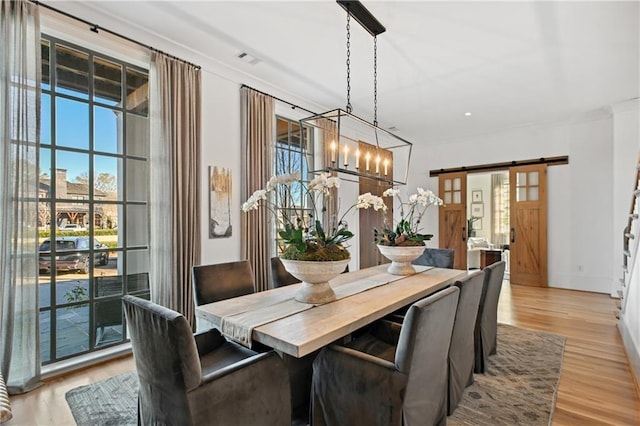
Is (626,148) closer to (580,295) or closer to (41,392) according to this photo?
(580,295)

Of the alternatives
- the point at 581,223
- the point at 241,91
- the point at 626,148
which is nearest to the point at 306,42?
the point at 241,91

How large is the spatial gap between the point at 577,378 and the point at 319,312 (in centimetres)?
234

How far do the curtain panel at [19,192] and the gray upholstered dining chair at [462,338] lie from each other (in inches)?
118

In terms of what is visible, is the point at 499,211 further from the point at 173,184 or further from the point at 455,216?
the point at 173,184

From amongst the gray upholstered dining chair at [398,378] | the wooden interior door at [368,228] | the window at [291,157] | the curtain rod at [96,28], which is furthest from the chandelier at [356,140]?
the curtain rod at [96,28]

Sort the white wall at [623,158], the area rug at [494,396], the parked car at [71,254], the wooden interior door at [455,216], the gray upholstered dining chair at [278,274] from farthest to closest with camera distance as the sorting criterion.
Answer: the wooden interior door at [455,216] → the white wall at [623,158] → the gray upholstered dining chair at [278,274] → the parked car at [71,254] → the area rug at [494,396]

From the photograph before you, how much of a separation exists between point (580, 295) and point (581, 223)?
4.22ft

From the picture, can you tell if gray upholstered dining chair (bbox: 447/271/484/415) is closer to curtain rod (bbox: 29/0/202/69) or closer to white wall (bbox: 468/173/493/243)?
curtain rod (bbox: 29/0/202/69)

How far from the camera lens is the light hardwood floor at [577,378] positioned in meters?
2.12

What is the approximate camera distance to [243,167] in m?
3.90

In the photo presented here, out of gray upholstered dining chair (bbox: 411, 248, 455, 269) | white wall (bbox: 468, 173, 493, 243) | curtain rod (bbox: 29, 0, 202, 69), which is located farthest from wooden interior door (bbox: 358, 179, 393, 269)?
white wall (bbox: 468, 173, 493, 243)

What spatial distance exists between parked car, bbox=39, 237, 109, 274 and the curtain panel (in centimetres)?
23

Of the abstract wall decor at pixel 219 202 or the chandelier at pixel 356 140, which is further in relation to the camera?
the abstract wall decor at pixel 219 202

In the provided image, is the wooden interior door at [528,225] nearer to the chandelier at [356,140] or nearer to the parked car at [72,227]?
the chandelier at [356,140]
